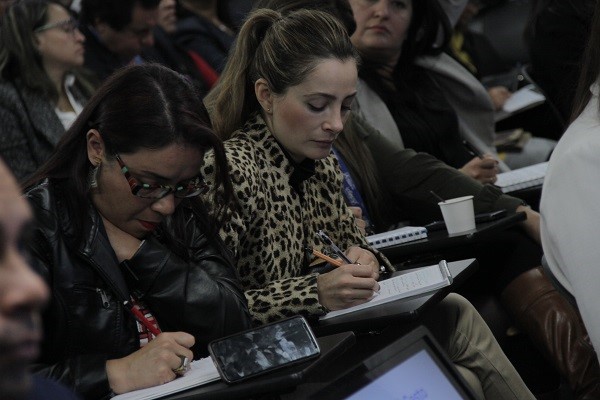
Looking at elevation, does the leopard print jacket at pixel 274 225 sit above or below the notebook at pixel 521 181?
above

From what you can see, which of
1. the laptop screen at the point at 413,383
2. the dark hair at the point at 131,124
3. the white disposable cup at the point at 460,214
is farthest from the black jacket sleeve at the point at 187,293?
the white disposable cup at the point at 460,214

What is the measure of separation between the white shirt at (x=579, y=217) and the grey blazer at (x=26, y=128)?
2613mm

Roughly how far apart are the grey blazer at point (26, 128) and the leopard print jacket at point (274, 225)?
62.2 inches

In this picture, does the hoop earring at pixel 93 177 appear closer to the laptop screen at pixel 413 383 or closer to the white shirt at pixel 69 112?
the laptop screen at pixel 413 383

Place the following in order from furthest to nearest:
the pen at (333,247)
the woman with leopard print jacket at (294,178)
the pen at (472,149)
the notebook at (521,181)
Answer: the pen at (472,149) → the notebook at (521,181) → the pen at (333,247) → the woman with leopard print jacket at (294,178)

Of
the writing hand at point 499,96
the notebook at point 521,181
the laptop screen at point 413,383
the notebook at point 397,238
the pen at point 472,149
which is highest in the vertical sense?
the laptop screen at point 413,383

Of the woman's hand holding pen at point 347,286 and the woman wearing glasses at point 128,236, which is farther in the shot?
the woman's hand holding pen at point 347,286

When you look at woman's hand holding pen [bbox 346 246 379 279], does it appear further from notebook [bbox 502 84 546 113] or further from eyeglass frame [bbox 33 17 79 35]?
notebook [bbox 502 84 546 113]

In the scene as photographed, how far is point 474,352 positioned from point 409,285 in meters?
0.38

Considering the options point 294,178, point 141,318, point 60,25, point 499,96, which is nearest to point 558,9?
point 499,96

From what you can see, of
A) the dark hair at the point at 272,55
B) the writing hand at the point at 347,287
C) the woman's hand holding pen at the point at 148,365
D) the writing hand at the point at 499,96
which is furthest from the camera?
the writing hand at the point at 499,96

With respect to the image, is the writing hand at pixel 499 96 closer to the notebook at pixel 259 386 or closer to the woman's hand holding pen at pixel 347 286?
the woman's hand holding pen at pixel 347 286

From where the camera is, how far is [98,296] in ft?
8.27

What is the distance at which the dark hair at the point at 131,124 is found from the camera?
264 centimetres
